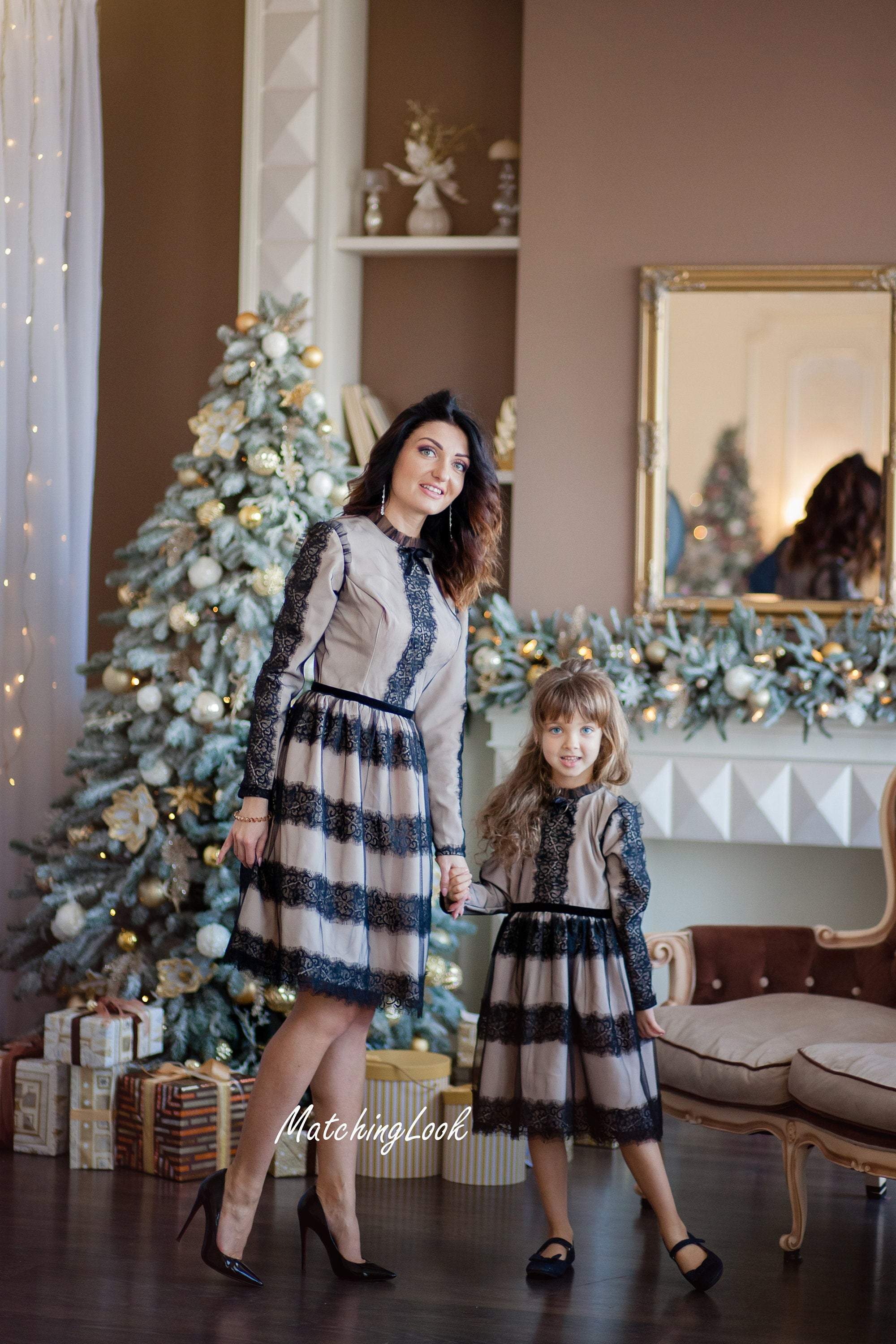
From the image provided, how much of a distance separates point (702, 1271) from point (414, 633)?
1201mm

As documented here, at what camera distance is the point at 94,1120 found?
304 centimetres

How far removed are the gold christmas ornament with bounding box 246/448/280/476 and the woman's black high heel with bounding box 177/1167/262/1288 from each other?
5.67 feet

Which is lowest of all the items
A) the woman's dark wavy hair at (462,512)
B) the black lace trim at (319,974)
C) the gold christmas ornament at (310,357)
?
the black lace trim at (319,974)

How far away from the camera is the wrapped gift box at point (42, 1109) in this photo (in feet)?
10.2

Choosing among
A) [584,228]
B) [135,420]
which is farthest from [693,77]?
[135,420]

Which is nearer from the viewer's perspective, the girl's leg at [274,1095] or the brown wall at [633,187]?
the girl's leg at [274,1095]

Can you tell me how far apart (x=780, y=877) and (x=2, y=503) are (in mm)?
2483

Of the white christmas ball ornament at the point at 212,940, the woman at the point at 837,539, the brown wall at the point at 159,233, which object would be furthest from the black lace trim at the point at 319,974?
the brown wall at the point at 159,233

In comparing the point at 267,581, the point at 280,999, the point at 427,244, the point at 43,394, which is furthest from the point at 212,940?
the point at 427,244

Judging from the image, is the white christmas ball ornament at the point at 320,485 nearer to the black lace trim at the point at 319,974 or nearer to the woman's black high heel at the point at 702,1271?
the black lace trim at the point at 319,974

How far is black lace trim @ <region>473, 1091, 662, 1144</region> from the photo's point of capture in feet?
7.68

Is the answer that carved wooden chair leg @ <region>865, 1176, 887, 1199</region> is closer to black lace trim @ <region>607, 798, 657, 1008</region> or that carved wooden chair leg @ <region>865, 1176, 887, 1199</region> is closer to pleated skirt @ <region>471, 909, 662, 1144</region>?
pleated skirt @ <region>471, 909, 662, 1144</region>

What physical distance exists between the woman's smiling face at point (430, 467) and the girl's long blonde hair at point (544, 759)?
16.1 inches

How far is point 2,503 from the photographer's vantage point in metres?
3.60
